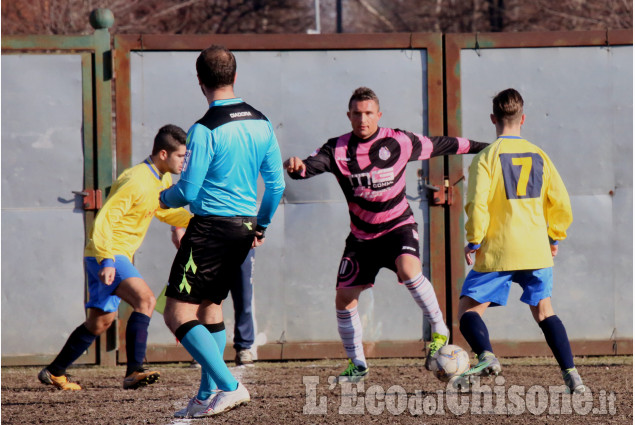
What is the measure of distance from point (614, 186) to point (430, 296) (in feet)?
9.27

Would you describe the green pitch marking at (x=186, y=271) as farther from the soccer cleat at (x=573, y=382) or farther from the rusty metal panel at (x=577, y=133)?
the rusty metal panel at (x=577, y=133)

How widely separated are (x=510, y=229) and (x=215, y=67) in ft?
6.75

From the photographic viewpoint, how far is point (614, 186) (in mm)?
8117

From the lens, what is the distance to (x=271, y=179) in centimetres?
544

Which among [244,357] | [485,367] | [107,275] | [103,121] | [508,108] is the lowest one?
[244,357]

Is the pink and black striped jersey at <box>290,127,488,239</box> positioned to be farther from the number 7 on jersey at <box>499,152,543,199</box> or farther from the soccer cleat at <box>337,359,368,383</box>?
the soccer cleat at <box>337,359,368,383</box>

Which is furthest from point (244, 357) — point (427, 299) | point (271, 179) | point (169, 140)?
point (271, 179)

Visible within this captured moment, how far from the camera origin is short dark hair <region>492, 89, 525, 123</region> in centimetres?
583

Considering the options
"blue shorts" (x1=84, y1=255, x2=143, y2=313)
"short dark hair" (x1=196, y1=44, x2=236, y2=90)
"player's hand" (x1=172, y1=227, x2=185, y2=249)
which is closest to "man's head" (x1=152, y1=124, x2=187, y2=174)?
"player's hand" (x1=172, y1=227, x2=185, y2=249)

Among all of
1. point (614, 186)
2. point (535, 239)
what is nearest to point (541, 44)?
point (614, 186)

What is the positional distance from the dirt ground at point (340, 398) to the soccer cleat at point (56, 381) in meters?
0.07

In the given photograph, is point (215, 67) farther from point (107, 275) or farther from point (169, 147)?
point (107, 275)

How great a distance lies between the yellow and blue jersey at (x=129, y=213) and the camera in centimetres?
634

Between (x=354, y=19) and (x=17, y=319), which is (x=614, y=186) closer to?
(x=17, y=319)
